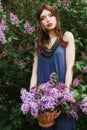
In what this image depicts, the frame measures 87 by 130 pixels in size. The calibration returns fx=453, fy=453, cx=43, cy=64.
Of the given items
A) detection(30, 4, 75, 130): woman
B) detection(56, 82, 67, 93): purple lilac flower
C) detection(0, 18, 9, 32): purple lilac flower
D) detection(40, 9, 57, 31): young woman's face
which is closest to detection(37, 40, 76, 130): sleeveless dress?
detection(30, 4, 75, 130): woman

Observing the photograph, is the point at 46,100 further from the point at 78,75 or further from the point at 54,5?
the point at 54,5

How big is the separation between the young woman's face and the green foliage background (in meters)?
0.54

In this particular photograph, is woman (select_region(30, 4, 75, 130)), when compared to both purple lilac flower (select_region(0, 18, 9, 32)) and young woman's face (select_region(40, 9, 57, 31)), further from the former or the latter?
purple lilac flower (select_region(0, 18, 9, 32))

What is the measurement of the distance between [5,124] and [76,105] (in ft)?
4.24

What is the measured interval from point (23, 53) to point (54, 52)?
0.75m

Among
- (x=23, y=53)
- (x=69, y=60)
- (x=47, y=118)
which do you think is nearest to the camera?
(x=47, y=118)

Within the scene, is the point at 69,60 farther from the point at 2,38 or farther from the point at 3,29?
the point at 3,29

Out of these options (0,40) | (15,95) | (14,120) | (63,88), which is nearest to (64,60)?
(63,88)

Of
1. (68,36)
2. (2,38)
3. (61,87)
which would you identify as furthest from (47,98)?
(2,38)

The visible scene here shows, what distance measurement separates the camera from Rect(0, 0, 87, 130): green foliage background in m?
5.18

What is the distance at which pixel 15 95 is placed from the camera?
580cm

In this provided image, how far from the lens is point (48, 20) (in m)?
4.52

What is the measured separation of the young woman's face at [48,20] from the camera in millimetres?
4527

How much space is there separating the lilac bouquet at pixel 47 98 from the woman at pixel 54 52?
208mm
